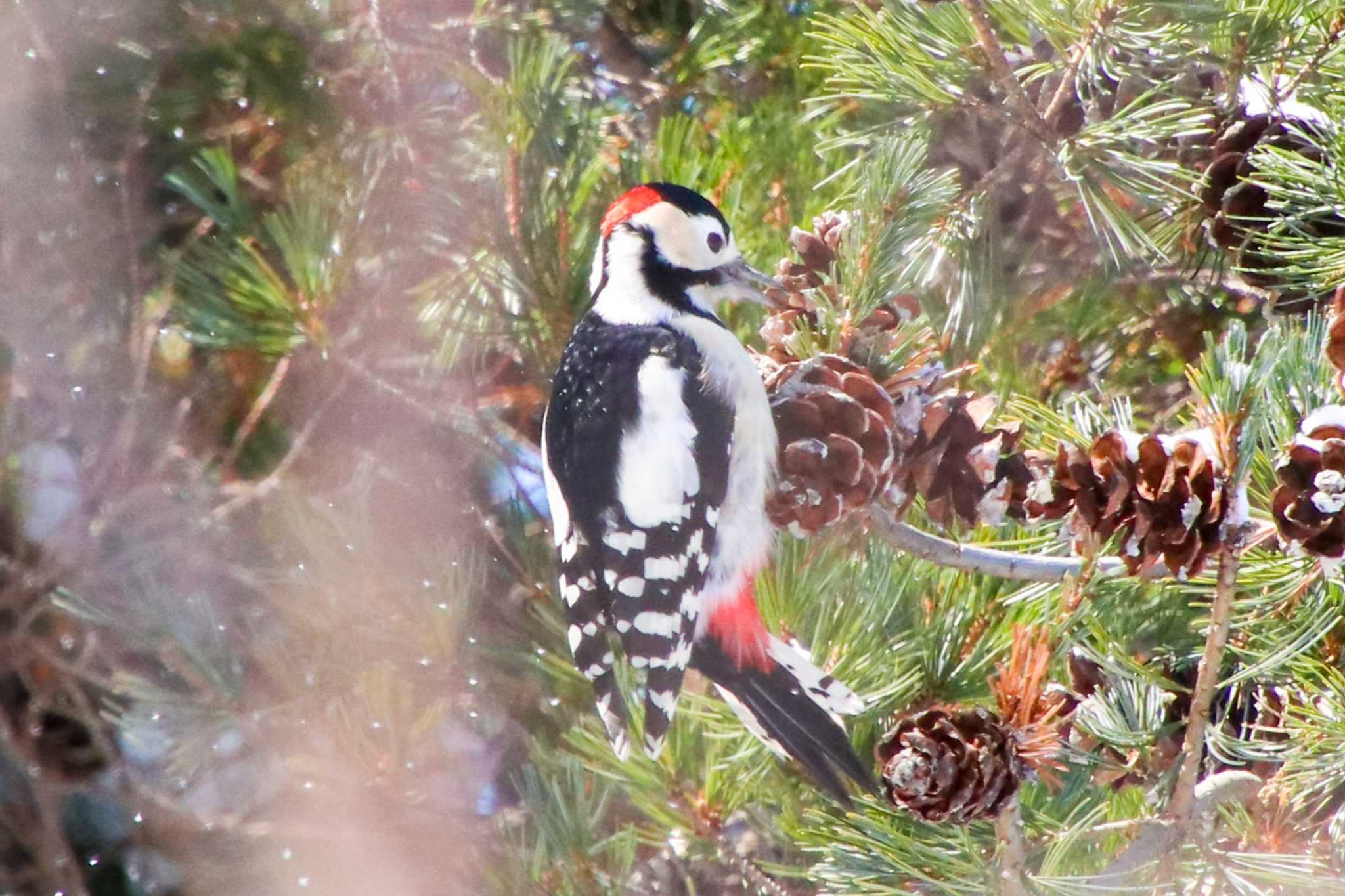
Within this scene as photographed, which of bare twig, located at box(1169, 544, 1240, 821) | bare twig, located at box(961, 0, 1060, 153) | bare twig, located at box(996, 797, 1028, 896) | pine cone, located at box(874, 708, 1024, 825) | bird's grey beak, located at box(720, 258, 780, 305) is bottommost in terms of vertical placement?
bare twig, located at box(996, 797, 1028, 896)

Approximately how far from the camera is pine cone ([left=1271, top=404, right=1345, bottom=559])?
0.61 m

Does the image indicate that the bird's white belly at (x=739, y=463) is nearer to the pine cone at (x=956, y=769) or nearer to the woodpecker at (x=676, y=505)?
the woodpecker at (x=676, y=505)

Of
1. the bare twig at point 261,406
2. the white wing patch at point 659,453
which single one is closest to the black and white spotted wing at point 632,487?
the white wing patch at point 659,453

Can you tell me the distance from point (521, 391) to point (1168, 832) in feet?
2.39

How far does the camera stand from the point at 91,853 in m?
1.75

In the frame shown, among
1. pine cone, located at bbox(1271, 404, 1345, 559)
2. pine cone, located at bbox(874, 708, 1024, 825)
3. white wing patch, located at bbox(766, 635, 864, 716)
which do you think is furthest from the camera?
white wing patch, located at bbox(766, 635, 864, 716)

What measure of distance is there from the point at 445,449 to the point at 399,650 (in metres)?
0.34

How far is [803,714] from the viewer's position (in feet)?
2.81

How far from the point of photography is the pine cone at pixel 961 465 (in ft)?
2.50

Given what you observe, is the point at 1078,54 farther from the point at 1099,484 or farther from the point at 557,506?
the point at 557,506

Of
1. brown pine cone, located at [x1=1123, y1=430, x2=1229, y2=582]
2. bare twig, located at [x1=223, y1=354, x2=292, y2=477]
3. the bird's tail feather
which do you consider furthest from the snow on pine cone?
bare twig, located at [x1=223, y1=354, x2=292, y2=477]

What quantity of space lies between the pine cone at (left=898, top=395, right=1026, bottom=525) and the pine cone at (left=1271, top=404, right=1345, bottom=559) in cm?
16

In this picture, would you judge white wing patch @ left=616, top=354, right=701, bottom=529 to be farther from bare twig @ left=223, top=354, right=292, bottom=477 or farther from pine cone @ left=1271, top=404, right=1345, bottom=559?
bare twig @ left=223, top=354, right=292, bottom=477

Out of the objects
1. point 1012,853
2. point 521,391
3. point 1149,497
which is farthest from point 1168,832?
point 521,391
